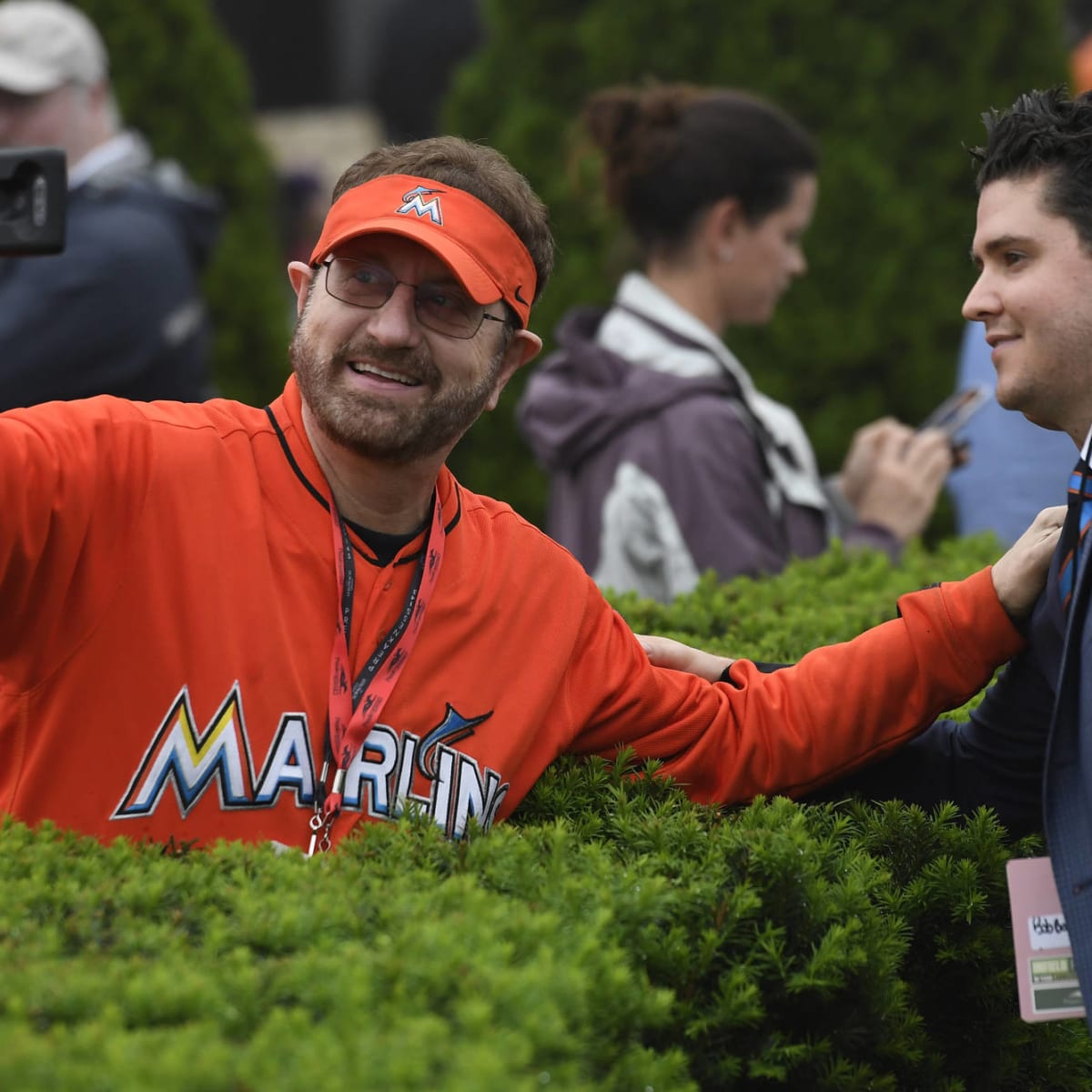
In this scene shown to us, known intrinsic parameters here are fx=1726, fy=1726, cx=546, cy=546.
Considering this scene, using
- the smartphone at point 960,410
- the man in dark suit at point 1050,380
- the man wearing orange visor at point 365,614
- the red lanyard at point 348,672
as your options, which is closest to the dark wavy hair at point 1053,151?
the man in dark suit at point 1050,380

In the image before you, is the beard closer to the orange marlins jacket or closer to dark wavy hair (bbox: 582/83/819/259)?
the orange marlins jacket

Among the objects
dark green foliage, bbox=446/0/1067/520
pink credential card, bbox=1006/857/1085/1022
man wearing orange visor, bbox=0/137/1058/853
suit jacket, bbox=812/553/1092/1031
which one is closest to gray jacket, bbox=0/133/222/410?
dark green foliage, bbox=446/0/1067/520

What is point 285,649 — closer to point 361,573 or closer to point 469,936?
point 361,573

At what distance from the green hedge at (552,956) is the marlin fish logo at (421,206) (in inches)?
43.3

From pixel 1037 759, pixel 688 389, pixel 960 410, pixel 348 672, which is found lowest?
pixel 1037 759

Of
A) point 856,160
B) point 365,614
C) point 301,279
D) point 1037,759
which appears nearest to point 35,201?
point 301,279

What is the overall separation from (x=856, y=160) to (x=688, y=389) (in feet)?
10.8

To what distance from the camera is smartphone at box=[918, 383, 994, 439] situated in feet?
19.1

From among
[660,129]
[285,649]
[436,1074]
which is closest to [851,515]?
[660,129]

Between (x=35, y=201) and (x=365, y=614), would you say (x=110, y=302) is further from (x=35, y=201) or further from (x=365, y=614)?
(x=365, y=614)

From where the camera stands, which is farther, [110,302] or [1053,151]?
[110,302]

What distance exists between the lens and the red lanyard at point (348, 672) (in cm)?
306

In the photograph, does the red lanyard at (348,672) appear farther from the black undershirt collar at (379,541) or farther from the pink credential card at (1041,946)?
the pink credential card at (1041,946)

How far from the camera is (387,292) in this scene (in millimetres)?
3344
